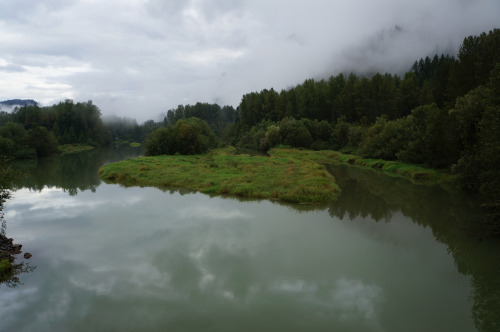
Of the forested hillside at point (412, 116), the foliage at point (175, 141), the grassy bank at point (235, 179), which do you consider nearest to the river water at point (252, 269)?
the grassy bank at point (235, 179)

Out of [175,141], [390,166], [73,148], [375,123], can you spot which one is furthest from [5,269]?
[73,148]

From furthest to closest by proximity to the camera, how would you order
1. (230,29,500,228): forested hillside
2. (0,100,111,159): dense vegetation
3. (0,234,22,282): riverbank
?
(0,100,111,159): dense vegetation → (230,29,500,228): forested hillside → (0,234,22,282): riverbank

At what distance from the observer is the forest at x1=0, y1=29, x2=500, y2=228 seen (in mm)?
25547

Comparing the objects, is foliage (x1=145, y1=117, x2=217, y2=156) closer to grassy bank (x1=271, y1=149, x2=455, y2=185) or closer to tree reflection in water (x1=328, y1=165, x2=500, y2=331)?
grassy bank (x1=271, y1=149, x2=455, y2=185)

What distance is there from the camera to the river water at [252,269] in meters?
10.7

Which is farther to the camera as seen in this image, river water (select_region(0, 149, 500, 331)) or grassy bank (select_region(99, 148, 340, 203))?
grassy bank (select_region(99, 148, 340, 203))

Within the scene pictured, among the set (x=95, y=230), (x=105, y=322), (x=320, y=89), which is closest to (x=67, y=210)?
(x=95, y=230)

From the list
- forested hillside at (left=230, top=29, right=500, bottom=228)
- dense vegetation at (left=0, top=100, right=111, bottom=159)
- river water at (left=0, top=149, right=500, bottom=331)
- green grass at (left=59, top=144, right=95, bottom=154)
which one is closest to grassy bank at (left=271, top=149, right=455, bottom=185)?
forested hillside at (left=230, top=29, right=500, bottom=228)

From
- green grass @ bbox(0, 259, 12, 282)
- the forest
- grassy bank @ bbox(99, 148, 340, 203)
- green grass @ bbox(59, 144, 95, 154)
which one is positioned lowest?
green grass @ bbox(0, 259, 12, 282)

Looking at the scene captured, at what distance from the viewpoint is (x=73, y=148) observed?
97.1 metres

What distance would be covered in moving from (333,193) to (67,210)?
72.9 feet

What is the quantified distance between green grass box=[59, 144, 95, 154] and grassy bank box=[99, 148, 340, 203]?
5524 centimetres

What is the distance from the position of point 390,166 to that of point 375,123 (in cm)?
1565

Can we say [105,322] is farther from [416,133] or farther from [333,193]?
[416,133]
